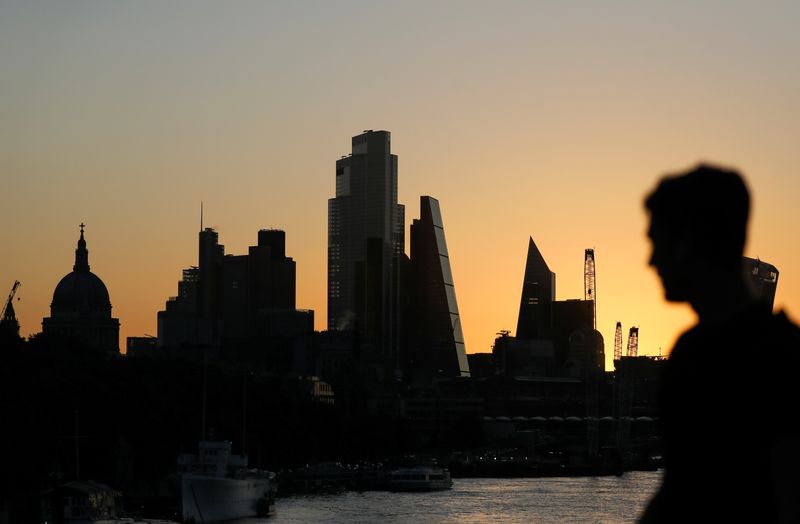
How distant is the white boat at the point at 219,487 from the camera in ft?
318

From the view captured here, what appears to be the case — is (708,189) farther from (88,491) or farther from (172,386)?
(172,386)

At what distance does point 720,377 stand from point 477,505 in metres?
120

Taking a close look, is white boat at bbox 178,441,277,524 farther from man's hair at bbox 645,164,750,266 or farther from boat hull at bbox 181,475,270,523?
man's hair at bbox 645,164,750,266

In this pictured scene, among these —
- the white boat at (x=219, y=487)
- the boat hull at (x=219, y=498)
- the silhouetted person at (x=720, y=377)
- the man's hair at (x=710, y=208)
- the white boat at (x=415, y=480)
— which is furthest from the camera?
the white boat at (x=415, y=480)

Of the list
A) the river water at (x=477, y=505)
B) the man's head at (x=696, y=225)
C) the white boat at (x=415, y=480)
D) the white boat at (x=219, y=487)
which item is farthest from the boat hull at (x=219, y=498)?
the man's head at (x=696, y=225)

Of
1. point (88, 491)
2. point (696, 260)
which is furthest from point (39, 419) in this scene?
point (696, 260)

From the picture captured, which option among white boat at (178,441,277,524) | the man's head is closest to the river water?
white boat at (178,441,277,524)

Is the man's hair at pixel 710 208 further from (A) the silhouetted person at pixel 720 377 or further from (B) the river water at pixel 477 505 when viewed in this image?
(B) the river water at pixel 477 505

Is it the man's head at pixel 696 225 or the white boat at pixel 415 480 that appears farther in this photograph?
the white boat at pixel 415 480

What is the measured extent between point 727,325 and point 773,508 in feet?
1.65

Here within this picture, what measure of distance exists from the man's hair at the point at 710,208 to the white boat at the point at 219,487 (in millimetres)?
92913

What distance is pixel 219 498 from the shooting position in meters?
100

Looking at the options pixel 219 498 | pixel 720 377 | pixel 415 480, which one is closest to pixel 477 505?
pixel 219 498

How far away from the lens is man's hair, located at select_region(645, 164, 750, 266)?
4.67m
